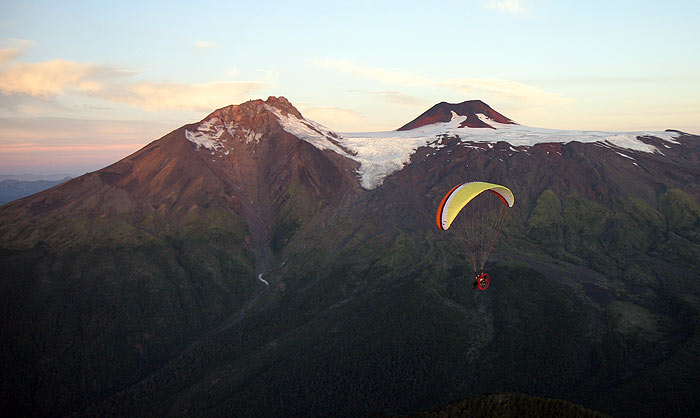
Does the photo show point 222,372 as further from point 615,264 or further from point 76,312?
point 615,264

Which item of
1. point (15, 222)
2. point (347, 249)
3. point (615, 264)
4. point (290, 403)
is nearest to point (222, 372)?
point (290, 403)

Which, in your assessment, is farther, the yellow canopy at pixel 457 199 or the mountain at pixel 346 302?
the mountain at pixel 346 302

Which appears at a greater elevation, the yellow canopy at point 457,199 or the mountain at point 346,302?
the yellow canopy at point 457,199

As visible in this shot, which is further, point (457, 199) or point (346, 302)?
point (346, 302)

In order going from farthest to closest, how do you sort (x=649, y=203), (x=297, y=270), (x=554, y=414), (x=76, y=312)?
(x=649, y=203) < (x=297, y=270) < (x=76, y=312) < (x=554, y=414)

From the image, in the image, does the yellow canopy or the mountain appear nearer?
the yellow canopy

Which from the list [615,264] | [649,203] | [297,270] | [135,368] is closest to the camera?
[135,368]

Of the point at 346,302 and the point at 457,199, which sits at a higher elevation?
the point at 457,199

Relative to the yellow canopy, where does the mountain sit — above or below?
below
